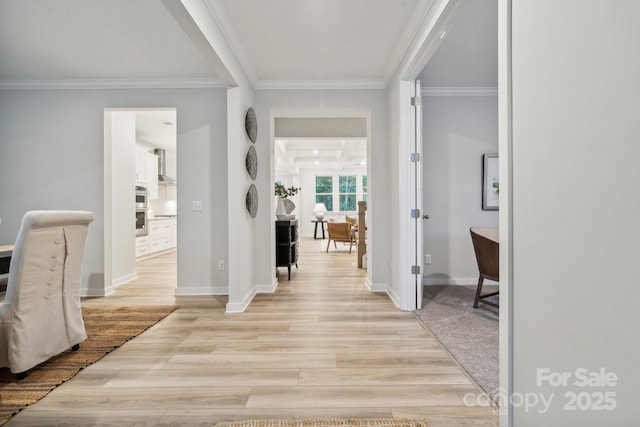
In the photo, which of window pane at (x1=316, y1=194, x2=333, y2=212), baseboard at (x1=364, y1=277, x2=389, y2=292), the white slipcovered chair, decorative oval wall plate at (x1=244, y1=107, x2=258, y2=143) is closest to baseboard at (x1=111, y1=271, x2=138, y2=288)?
the white slipcovered chair

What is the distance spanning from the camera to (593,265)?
907 millimetres

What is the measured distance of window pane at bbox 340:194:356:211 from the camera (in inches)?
467

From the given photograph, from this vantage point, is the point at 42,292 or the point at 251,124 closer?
the point at 42,292

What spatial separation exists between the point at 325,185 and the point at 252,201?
848cm

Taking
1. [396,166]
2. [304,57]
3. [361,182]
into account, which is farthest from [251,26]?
[361,182]

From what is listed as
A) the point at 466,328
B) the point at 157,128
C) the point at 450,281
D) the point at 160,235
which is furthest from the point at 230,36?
the point at 160,235

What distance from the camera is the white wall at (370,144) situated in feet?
12.5

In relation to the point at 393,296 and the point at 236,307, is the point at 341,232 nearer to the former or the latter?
the point at 393,296

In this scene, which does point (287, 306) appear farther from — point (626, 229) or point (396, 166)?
point (626, 229)

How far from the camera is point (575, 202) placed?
38.2 inches

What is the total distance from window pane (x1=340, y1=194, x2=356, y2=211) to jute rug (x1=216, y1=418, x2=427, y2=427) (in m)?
10.5

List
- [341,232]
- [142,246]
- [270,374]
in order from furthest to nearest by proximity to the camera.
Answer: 1. [341,232]
2. [142,246]
3. [270,374]

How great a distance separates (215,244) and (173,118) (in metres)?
2.87

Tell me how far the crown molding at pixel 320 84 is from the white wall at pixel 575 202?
2.64 meters
